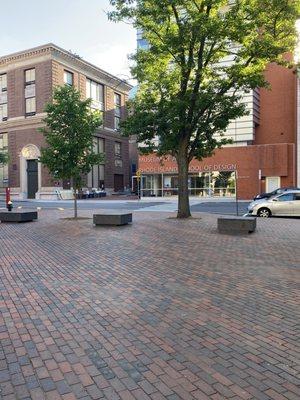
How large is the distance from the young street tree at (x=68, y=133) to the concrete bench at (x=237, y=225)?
846cm

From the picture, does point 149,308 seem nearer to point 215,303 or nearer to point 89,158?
point 215,303

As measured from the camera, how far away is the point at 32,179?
5188 centimetres

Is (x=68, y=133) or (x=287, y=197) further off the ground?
(x=68, y=133)

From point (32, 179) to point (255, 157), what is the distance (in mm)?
27215

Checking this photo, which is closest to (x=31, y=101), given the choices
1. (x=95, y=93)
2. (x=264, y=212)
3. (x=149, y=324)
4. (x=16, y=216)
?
(x=95, y=93)

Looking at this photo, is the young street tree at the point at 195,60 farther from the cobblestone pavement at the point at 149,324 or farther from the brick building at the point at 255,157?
the brick building at the point at 255,157

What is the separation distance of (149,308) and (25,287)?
230 cm

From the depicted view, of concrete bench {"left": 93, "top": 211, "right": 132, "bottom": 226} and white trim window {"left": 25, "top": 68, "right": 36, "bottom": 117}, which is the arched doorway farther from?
concrete bench {"left": 93, "top": 211, "right": 132, "bottom": 226}

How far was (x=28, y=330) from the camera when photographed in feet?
16.1

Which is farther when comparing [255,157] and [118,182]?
[118,182]

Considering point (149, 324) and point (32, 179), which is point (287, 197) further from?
point (32, 179)

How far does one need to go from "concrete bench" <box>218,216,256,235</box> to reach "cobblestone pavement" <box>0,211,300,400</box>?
3.45 metres

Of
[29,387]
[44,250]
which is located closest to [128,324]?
[29,387]

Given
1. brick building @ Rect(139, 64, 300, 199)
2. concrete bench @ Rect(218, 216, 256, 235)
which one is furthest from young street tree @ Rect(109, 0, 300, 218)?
brick building @ Rect(139, 64, 300, 199)
